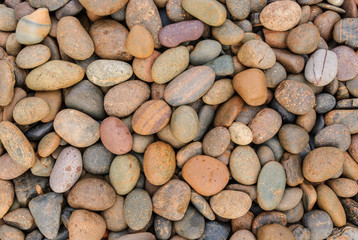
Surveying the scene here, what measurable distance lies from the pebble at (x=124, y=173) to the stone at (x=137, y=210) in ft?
0.17

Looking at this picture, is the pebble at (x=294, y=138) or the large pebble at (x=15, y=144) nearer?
the large pebble at (x=15, y=144)

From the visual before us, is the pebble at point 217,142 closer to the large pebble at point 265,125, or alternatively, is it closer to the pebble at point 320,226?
the large pebble at point 265,125

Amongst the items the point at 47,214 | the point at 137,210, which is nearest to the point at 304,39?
the point at 137,210

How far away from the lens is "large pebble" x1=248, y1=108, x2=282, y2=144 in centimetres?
146

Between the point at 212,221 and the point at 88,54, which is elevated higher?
the point at 88,54

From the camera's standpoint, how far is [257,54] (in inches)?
55.8

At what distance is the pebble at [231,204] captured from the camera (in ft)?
4.57

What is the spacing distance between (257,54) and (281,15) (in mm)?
270

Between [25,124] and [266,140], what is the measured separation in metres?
→ 1.27

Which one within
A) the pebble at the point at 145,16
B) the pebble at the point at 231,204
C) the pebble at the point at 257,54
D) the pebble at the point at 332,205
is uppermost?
the pebble at the point at 145,16

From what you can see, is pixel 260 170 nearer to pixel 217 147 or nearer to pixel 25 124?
pixel 217 147

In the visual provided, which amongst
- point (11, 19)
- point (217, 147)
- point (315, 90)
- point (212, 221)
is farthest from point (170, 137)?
point (11, 19)

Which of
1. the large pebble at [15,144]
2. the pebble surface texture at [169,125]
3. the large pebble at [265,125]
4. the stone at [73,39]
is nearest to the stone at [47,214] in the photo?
the pebble surface texture at [169,125]

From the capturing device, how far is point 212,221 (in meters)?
1.45
